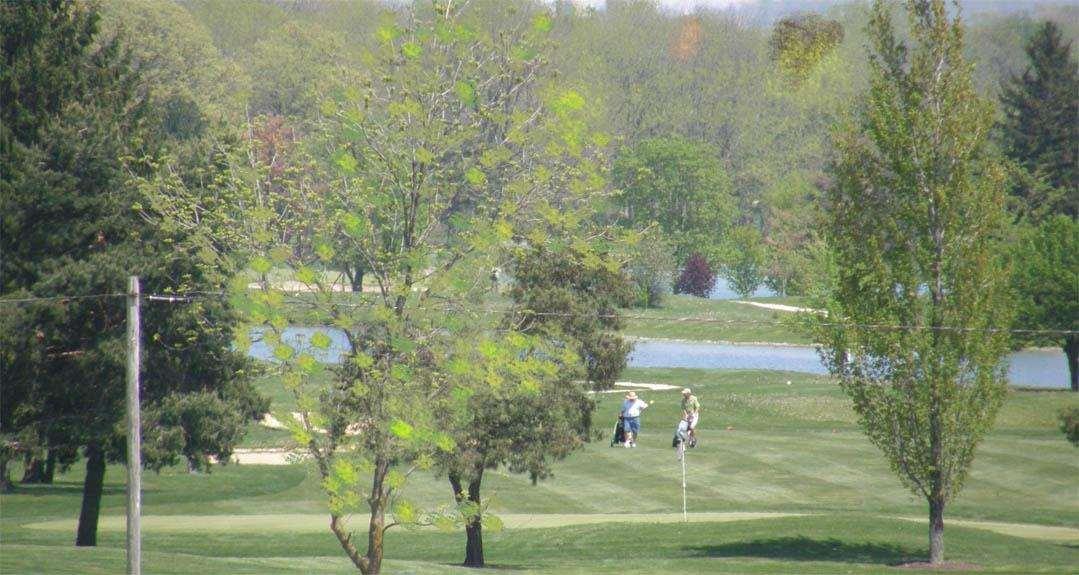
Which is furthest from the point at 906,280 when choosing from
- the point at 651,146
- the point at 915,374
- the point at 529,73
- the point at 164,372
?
the point at 651,146

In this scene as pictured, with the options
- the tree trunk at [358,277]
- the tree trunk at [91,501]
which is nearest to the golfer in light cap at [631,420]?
the tree trunk at [91,501]

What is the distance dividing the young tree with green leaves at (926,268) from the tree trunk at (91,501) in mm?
14770

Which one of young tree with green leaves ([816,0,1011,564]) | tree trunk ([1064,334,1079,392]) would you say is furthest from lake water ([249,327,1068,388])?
young tree with green leaves ([816,0,1011,564])

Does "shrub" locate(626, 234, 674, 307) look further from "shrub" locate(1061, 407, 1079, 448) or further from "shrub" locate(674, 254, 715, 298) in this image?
"shrub" locate(1061, 407, 1079, 448)

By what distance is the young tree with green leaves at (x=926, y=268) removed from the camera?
89.8 feet

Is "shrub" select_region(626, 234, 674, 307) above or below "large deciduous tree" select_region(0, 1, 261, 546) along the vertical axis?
above

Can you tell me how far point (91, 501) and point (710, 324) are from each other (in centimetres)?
6731

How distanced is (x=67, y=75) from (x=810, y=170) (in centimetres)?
10323

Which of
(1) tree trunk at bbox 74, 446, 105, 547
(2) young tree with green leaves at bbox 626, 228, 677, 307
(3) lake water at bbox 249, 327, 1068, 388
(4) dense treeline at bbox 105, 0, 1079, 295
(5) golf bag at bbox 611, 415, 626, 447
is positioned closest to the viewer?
(1) tree trunk at bbox 74, 446, 105, 547

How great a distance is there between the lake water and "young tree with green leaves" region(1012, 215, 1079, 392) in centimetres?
662

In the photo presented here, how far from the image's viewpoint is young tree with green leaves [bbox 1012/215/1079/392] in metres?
60.5

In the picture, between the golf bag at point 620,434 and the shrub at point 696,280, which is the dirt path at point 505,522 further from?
the shrub at point 696,280

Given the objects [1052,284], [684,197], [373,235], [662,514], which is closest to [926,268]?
[662,514]

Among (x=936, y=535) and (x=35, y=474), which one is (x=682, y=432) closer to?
(x=936, y=535)
